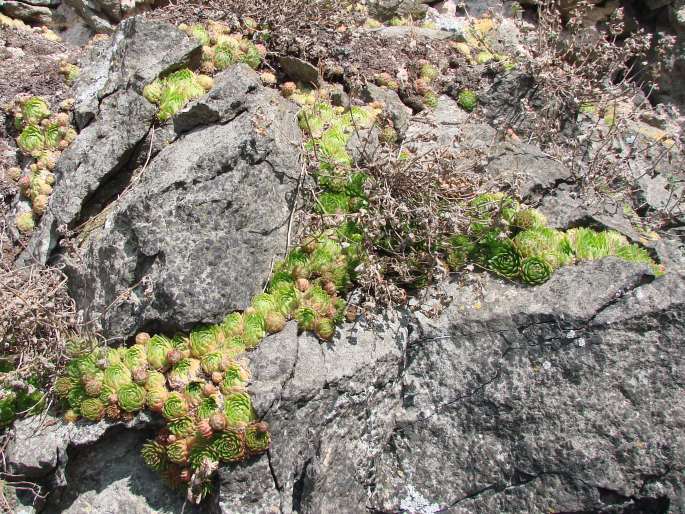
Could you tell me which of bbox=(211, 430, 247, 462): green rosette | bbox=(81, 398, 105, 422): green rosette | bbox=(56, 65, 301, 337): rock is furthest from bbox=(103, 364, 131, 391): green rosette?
bbox=(211, 430, 247, 462): green rosette

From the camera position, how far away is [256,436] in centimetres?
407

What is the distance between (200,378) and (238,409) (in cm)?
44

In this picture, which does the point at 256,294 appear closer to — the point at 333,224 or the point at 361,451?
the point at 333,224

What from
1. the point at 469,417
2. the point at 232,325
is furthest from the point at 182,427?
the point at 469,417

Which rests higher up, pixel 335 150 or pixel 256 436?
pixel 335 150

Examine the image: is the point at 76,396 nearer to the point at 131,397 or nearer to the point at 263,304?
the point at 131,397

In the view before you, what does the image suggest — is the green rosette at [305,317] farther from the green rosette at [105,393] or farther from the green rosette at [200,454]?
the green rosette at [105,393]

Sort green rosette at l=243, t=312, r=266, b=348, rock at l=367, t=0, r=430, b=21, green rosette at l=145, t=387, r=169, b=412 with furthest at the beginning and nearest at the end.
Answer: rock at l=367, t=0, r=430, b=21, green rosette at l=243, t=312, r=266, b=348, green rosette at l=145, t=387, r=169, b=412

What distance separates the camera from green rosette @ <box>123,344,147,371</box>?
14.6ft

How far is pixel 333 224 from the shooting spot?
485cm

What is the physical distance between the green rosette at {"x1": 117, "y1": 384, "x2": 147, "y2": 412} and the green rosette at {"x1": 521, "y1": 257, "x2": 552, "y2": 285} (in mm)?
3257

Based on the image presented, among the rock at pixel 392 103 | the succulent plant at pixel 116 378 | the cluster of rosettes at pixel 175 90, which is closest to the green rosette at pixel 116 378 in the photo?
the succulent plant at pixel 116 378

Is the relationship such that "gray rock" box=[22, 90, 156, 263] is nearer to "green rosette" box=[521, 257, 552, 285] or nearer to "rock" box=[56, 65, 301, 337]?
"rock" box=[56, 65, 301, 337]

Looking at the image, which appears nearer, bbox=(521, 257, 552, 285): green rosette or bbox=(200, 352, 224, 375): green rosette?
bbox=(200, 352, 224, 375): green rosette
